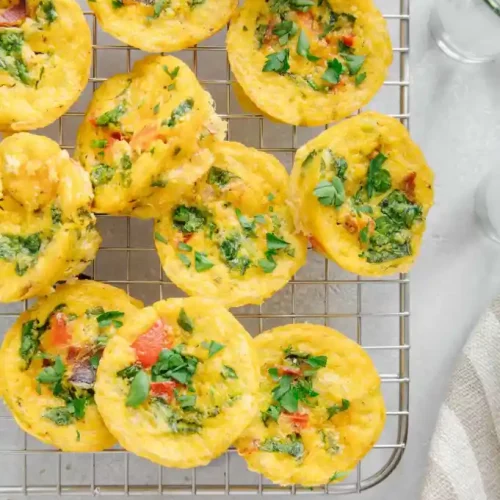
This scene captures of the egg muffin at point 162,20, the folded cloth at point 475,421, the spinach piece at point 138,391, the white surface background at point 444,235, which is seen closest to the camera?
the spinach piece at point 138,391

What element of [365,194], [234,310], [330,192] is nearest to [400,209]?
[365,194]

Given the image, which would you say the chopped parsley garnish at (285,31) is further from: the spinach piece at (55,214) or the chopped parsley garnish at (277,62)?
the spinach piece at (55,214)

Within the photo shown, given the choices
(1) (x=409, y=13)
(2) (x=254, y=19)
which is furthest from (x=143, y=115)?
(1) (x=409, y=13)

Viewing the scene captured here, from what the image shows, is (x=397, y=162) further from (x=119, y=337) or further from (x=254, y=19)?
(x=119, y=337)

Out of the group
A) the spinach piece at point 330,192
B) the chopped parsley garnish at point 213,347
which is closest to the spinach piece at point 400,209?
the spinach piece at point 330,192

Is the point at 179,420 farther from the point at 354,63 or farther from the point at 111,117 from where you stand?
the point at 354,63

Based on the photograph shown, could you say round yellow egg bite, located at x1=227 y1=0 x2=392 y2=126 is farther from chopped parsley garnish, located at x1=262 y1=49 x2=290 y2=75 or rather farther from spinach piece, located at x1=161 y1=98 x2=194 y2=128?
spinach piece, located at x1=161 y1=98 x2=194 y2=128

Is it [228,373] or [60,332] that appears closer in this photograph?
[228,373]
